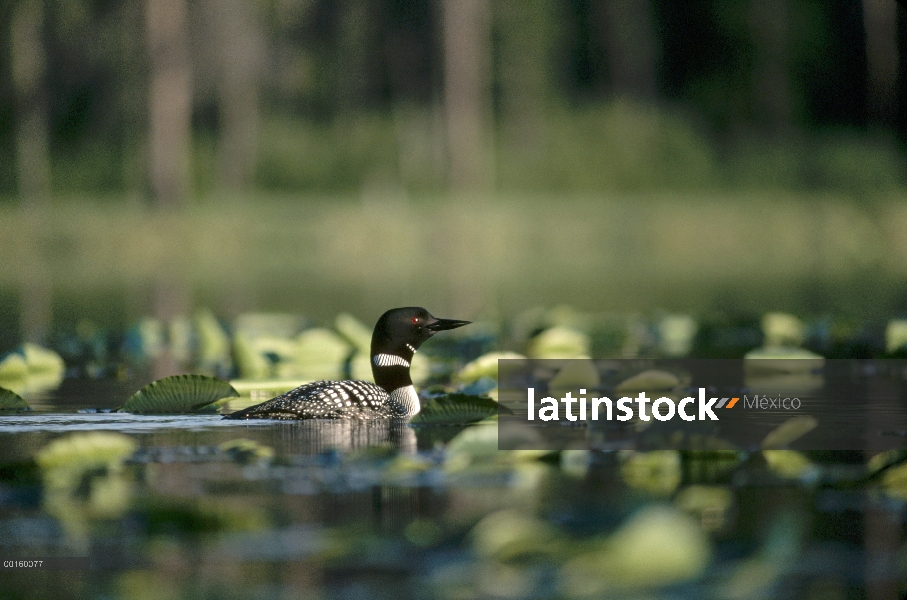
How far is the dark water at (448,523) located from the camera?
2361 millimetres

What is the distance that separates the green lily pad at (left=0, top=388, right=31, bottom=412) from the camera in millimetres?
4574

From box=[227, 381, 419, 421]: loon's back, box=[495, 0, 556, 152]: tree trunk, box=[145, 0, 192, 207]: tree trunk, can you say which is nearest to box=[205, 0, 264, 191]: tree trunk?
box=[145, 0, 192, 207]: tree trunk

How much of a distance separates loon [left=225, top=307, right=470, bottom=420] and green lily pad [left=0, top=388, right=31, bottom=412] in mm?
764

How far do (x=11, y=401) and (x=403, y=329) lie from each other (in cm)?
146

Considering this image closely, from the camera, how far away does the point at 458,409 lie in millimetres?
4402

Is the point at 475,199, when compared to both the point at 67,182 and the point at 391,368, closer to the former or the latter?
the point at 67,182

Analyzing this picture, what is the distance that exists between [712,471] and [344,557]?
123cm

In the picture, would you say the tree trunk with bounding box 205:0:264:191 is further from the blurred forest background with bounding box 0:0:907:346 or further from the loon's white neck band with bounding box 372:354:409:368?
the loon's white neck band with bounding box 372:354:409:368

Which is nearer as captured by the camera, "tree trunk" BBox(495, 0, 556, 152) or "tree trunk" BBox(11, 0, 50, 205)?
"tree trunk" BBox(11, 0, 50, 205)

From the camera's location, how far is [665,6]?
113ft

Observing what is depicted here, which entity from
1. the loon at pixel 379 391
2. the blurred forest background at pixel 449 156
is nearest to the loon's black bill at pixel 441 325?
the loon at pixel 379 391

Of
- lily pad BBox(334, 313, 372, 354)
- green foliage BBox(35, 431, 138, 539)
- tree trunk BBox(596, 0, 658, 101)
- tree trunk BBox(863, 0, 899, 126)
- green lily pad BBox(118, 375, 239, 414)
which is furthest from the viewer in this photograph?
tree trunk BBox(596, 0, 658, 101)

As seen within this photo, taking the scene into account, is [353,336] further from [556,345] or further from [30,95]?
[30,95]

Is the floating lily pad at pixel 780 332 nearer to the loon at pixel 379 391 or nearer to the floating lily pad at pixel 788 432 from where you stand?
the loon at pixel 379 391
